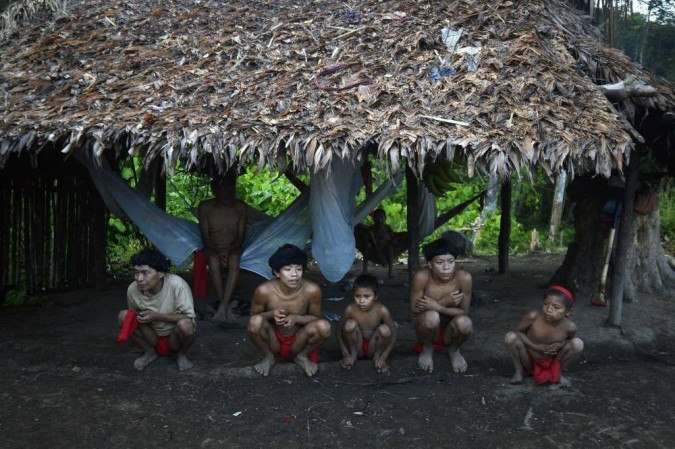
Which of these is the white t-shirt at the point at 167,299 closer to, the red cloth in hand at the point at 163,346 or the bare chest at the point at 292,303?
the red cloth in hand at the point at 163,346

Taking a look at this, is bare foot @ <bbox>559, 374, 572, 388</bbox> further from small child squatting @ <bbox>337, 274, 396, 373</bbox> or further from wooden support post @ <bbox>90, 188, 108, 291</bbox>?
wooden support post @ <bbox>90, 188, 108, 291</bbox>

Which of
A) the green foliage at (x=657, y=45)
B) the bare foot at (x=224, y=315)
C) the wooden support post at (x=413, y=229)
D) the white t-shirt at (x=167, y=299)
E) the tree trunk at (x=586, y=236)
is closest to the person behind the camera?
the white t-shirt at (x=167, y=299)

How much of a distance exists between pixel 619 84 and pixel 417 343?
2.24 meters

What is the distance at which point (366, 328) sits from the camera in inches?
170

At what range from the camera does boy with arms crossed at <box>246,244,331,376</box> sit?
415 cm

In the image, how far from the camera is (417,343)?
468 centimetres

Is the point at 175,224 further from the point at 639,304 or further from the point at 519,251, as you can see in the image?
the point at 519,251

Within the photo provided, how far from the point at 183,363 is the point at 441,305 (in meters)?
1.74

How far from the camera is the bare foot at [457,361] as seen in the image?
4329 millimetres

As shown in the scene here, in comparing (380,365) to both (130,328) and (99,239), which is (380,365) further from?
(99,239)

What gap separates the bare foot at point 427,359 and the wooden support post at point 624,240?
5.77ft

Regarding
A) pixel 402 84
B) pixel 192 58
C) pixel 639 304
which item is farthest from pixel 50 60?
pixel 639 304

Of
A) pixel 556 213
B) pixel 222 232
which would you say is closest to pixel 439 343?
pixel 222 232

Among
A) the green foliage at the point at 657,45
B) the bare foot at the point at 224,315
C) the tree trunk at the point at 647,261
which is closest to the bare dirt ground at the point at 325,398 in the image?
the bare foot at the point at 224,315
